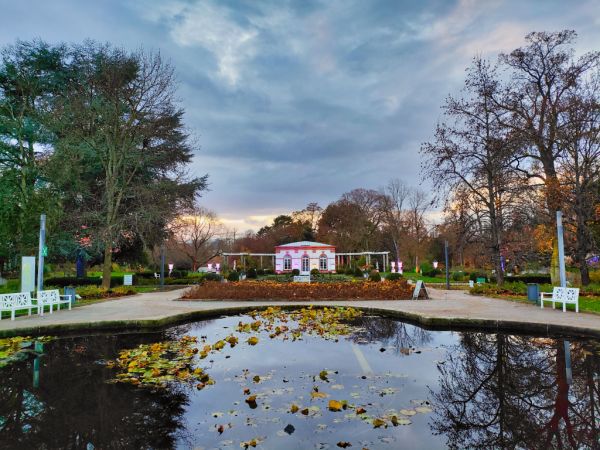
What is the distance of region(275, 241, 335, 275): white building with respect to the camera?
45812mm

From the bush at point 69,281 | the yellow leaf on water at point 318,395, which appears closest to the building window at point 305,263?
the bush at point 69,281

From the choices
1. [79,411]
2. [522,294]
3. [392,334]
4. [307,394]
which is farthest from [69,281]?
[522,294]

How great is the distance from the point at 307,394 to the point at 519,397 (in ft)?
8.11

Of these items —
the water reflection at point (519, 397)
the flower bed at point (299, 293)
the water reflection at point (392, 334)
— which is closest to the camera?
the water reflection at point (519, 397)

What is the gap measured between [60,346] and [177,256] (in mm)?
45075

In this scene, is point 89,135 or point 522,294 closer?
point 522,294

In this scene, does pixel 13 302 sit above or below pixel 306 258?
below

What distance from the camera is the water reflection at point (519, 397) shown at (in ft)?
11.8

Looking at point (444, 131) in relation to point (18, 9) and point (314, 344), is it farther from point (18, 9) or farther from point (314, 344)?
point (18, 9)

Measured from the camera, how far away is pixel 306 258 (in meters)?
45.9

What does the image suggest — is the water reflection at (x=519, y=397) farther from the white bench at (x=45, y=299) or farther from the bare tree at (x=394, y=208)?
the bare tree at (x=394, y=208)

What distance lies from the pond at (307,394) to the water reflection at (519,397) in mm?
20

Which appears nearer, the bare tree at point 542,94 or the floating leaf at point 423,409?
the floating leaf at point 423,409

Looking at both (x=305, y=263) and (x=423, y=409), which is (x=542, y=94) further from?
(x=305, y=263)
